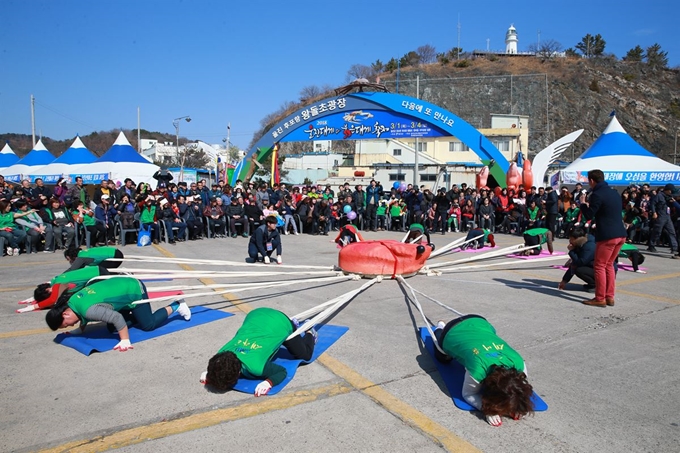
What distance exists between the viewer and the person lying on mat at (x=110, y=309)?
191 inches

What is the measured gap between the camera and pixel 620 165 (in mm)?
17875

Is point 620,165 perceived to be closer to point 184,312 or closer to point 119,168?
point 184,312

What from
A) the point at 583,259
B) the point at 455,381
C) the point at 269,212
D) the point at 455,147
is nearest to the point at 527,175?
the point at 269,212

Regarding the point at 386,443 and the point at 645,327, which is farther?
the point at 645,327

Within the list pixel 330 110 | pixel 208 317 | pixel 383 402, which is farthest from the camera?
pixel 330 110

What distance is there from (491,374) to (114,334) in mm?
4196

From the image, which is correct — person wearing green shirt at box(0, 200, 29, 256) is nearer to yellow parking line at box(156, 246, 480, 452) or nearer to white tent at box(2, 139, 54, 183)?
yellow parking line at box(156, 246, 480, 452)

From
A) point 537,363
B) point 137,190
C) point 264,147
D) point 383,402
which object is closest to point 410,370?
point 383,402

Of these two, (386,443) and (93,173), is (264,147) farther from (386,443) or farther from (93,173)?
(386,443)

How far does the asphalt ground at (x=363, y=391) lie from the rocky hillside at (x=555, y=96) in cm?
5825

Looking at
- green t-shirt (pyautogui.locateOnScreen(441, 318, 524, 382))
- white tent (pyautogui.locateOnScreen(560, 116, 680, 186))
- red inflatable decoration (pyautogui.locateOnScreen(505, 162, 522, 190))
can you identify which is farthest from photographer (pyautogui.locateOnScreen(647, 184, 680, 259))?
green t-shirt (pyautogui.locateOnScreen(441, 318, 524, 382))

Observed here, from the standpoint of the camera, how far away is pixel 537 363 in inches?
Answer: 178

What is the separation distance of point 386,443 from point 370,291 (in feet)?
14.4

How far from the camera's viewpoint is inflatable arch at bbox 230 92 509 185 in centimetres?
1694
